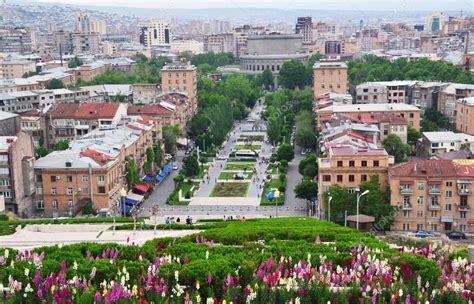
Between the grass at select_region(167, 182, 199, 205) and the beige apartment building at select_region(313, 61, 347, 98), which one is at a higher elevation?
the beige apartment building at select_region(313, 61, 347, 98)

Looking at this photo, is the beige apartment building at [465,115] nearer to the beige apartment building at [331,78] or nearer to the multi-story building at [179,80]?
the beige apartment building at [331,78]

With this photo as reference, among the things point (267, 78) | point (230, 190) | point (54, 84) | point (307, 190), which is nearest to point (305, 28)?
point (267, 78)

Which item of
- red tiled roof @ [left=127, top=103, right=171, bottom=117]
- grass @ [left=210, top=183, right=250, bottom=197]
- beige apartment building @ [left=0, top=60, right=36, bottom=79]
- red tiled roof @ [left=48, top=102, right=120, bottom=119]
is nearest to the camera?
grass @ [left=210, top=183, right=250, bottom=197]

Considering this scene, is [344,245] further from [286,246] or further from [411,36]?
[411,36]

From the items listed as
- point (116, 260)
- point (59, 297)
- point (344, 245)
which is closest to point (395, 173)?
point (344, 245)

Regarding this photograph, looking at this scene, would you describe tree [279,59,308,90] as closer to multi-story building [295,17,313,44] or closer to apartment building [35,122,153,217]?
apartment building [35,122,153,217]

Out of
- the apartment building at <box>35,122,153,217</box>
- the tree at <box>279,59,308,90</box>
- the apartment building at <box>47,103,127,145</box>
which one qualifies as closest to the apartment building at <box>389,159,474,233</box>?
the apartment building at <box>35,122,153,217</box>
